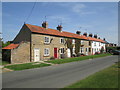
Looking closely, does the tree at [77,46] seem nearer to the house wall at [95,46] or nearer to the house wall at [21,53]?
the house wall at [95,46]

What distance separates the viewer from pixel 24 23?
75.8ft

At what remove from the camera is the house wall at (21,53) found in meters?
18.1

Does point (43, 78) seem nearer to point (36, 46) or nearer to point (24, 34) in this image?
point (36, 46)

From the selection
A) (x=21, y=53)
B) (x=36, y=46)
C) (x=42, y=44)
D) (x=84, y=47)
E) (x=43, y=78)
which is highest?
(x=42, y=44)

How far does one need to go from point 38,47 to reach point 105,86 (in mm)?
16950

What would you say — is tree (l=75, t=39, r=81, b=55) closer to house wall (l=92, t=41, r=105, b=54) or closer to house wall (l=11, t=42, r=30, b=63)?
house wall (l=92, t=41, r=105, b=54)

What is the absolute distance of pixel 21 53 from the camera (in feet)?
62.8

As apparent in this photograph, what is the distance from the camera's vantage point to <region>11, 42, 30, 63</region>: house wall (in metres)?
18.1

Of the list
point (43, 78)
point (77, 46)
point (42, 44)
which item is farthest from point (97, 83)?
point (77, 46)

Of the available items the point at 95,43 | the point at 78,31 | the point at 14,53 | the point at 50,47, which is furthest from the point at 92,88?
the point at 95,43

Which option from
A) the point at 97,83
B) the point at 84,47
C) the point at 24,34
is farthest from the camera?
the point at 84,47

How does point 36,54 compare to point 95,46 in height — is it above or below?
below

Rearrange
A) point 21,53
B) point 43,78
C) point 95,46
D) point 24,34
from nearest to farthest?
point 43,78 → point 21,53 → point 24,34 → point 95,46

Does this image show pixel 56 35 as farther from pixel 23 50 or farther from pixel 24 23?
pixel 23 50
